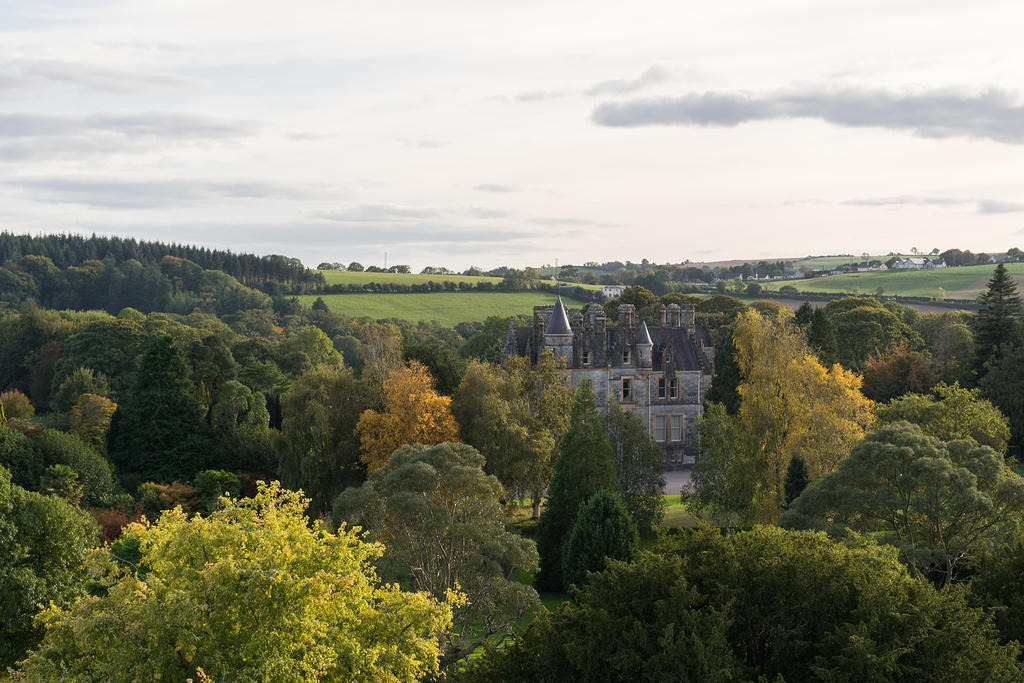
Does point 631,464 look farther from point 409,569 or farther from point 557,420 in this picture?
point 409,569

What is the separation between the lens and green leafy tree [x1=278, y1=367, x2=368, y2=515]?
47.2 metres

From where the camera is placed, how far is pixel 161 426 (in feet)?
177

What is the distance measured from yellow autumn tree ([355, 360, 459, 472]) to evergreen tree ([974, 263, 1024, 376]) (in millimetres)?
42613

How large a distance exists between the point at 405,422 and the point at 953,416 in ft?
89.0

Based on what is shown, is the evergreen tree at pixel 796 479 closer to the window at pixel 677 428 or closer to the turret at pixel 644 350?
the turret at pixel 644 350

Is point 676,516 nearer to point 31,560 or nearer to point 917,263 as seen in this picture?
point 31,560

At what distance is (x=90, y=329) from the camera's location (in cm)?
8312

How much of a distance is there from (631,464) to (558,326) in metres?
19.8

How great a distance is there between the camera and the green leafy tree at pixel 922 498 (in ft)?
103

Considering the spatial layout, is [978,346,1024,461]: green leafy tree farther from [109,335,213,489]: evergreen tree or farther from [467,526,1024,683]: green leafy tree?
[109,335,213,489]: evergreen tree

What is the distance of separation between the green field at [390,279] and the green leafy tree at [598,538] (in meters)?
120

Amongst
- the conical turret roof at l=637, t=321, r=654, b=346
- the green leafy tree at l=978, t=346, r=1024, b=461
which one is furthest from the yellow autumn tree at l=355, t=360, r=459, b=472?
the green leafy tree at l=978, t=346, r=1024, b=461

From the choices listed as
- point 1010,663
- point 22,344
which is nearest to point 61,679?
point 1010,663

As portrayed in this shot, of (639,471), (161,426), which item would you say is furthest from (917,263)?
(161,426)
